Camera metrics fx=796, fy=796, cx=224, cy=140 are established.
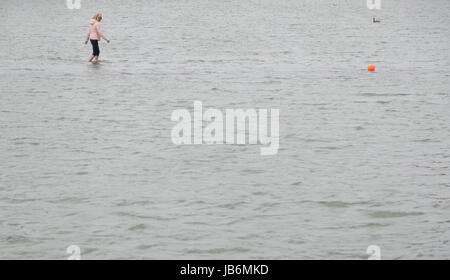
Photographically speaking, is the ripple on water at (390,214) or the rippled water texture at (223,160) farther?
the ripple on water at (390,214)

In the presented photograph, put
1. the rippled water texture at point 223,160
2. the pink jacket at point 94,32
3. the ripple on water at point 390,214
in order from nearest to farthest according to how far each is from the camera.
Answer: the rippled water texture at point 223,160 < the ripple on water at point 390,214 < the pink jacket at point 94,32

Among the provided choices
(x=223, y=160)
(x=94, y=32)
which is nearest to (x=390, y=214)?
(x=223, y=160)

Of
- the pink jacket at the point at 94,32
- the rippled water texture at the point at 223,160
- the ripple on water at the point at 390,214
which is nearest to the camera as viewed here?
Answer: the rippled water texture at the point at 223,160

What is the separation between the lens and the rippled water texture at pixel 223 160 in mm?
9523

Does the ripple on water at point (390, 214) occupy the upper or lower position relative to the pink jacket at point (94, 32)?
lower

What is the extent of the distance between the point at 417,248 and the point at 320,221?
140 cm

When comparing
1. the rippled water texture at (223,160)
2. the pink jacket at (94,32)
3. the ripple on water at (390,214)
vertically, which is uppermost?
the pink jacket at (94,32)

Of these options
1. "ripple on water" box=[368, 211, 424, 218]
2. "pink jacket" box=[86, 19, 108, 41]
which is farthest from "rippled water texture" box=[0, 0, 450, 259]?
"pink jacket" box=[86, 19, 108, 41]

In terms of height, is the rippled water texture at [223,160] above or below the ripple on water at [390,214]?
above

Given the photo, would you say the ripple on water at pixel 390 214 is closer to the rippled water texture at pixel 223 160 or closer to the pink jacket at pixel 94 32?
the rippled water texture at pixel 223 160

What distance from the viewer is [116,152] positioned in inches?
545

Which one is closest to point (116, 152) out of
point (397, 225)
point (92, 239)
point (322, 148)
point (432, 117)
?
point (322, 148)

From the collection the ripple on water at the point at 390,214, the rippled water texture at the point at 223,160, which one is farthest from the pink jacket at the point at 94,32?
the ripple on water at the point at 390,214

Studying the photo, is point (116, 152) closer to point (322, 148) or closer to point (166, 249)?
point (322, 148)
